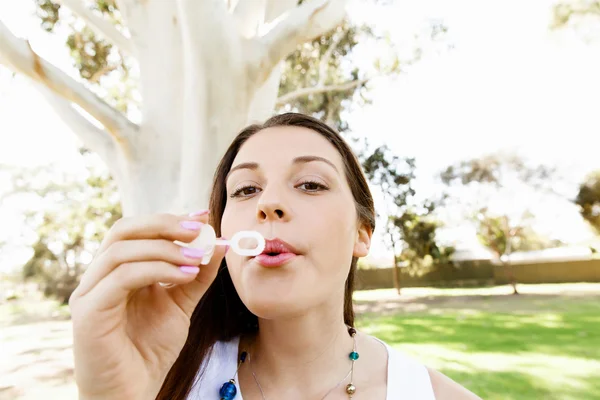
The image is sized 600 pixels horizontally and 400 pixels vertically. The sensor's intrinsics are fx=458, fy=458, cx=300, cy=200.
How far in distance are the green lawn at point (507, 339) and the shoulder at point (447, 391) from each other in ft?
4.53

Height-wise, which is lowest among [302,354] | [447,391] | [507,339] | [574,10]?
[507,339]

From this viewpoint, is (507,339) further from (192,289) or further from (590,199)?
(192,289)

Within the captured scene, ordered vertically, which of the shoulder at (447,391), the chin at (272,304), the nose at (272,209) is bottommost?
the shoulder at (447,391)

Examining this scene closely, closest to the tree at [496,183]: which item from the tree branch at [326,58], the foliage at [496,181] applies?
the foliage at [496,181]

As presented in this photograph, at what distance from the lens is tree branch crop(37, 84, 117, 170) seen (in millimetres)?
3127

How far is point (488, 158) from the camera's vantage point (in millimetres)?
18219

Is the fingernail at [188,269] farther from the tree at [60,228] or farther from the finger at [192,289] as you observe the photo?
the tree at [60,228]

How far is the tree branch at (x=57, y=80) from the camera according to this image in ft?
8.97

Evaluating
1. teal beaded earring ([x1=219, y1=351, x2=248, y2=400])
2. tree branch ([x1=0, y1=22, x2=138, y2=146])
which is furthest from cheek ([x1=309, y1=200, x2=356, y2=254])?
tree branch ([x1=0, y1=22, x2=138, y2=146])

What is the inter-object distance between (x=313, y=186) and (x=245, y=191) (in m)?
0.19

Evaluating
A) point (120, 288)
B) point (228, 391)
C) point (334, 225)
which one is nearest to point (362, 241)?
point (334, 225)

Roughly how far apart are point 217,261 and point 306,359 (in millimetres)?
461

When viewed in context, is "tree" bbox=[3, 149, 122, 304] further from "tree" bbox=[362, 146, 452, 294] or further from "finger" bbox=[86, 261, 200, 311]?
"finger" bbox=[86, 261, 200, 311]

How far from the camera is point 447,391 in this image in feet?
4.50
